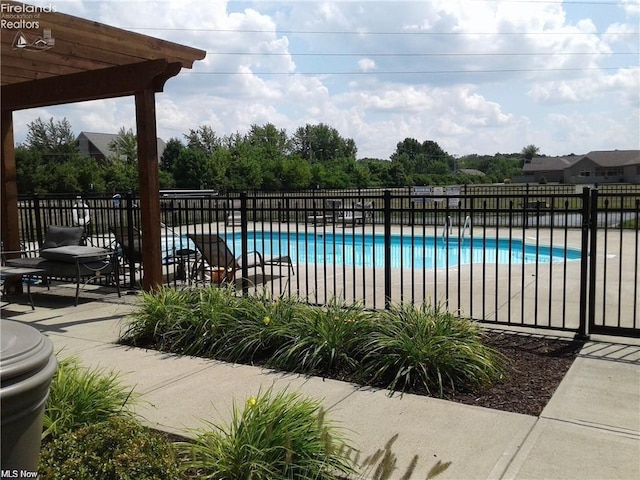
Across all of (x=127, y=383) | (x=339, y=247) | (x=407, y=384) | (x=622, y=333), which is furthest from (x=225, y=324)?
(x=339, y=247)

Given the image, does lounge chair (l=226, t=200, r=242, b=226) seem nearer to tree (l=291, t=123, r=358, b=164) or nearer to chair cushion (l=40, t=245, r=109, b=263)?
chair cushion (l=40, t=245, r=109, b=263)

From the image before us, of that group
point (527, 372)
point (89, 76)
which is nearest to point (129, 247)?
point (89, 76)

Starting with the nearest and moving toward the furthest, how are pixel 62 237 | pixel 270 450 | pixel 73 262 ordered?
1. pixel 270 450
2. pixel 73 262
3. pixel 62 237

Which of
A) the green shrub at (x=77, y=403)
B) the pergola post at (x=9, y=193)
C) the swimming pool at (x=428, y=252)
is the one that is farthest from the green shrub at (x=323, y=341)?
the swimming pool at (x=428, y=252)

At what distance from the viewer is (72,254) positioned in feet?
25.7

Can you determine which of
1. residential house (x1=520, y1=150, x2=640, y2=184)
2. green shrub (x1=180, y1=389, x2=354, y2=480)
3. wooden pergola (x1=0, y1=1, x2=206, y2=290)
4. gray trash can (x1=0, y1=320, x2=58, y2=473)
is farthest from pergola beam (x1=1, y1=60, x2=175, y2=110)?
residential house (x1=520, y1=150, x2=640, y2=184)

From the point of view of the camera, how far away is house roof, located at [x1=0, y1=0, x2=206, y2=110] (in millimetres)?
6189

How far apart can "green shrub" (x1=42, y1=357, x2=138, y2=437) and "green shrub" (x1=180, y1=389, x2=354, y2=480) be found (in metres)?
0.70

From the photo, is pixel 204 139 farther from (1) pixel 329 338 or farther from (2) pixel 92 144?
(1) pixel 329 338

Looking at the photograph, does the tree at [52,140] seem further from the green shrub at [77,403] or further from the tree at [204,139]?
the green shrub at [77,403]

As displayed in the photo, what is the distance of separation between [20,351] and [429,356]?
336 centimetres

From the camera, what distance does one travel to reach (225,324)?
18.6 feet

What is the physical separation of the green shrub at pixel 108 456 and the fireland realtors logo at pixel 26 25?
4.48m

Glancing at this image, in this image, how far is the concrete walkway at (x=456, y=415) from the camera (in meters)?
3.24
